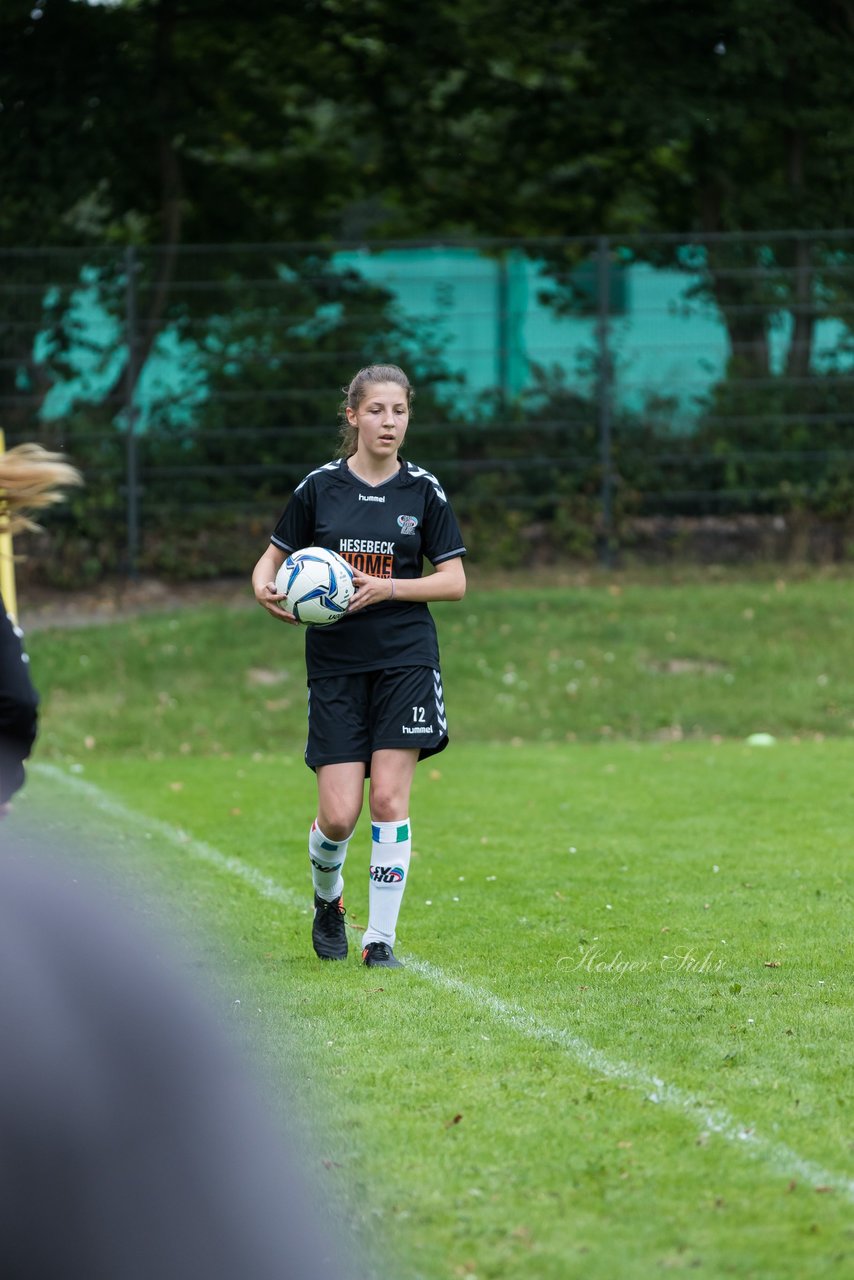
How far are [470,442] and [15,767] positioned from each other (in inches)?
592

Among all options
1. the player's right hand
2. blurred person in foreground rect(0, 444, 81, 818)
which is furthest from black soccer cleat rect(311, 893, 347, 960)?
blurred person in foreground rect(0, 444, 81, 818)

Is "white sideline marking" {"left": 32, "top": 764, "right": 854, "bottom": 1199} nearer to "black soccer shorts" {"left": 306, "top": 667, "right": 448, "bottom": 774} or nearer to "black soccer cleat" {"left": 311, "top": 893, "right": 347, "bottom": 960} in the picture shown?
"black soccer cleat" {"left": 311, "top": 893, "right": 347, "bottom": 960}

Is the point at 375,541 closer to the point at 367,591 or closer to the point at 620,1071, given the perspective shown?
the point at 367,591

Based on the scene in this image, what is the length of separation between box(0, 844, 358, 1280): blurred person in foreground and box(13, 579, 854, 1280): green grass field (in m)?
0.42

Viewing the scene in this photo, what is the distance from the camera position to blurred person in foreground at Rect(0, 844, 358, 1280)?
1.74 meters

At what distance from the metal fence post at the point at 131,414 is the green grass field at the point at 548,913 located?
1722 millimetres

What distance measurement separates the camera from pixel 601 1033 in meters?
5.17

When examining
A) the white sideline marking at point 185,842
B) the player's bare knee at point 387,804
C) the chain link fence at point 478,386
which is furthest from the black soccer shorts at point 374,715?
the chain link fence at point 478,386

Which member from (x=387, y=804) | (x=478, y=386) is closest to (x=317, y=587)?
(x=387, y=804)

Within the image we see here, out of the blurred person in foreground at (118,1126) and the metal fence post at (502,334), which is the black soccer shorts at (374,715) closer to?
the blurred person in foreground at (118,1126)

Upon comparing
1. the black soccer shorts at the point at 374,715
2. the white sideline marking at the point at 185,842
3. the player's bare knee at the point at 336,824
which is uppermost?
the black soccer shorts at the point at 374,715

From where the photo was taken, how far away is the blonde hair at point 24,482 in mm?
3430

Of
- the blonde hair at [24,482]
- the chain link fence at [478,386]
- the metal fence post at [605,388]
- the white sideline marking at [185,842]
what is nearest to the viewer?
the blonde hair at [24,482]

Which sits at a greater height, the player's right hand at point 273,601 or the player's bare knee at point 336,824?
the player's right hand at point 273,601
